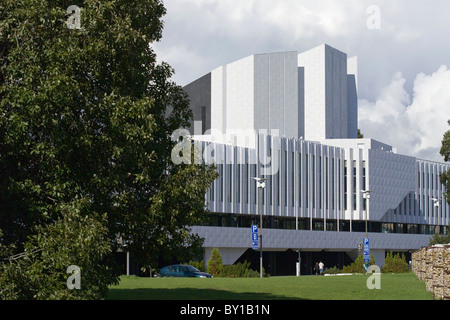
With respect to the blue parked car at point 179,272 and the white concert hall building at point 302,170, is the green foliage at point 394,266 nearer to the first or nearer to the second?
the white concert hall building at point 302,170

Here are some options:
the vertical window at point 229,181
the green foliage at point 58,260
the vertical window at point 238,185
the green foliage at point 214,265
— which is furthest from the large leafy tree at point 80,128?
the vertical window at point 238,185

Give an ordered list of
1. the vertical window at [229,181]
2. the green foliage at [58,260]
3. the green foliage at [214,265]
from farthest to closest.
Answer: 1. the vertical window at [229,181]
2. the green foliage at [214,265]
3. the green foliage at [58,260]

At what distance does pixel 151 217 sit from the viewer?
20031mm

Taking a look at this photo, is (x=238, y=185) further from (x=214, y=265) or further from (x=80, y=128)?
(x=80, y=128)

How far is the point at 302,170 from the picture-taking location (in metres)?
88.1

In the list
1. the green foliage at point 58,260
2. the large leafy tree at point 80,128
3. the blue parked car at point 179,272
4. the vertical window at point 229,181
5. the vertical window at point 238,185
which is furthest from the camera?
the vertical window at point 238,185

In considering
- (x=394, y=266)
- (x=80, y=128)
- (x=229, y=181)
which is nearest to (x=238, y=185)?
(x=229, y=181)

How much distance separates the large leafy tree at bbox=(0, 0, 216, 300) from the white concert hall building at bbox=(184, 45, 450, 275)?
53.0m

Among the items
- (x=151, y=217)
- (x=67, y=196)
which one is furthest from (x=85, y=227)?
(x=151, y=217)

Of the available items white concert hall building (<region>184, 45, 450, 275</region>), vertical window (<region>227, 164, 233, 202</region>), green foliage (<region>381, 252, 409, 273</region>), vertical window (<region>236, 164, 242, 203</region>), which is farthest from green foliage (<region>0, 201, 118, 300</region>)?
green foliage (<region>381, 252, 409, 273</region>)

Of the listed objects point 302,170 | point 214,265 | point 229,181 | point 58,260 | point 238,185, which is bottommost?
point 214,265

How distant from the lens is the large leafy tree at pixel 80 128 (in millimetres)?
17781

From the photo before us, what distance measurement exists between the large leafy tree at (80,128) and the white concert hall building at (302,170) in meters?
53.0

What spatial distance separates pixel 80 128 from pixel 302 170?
233 feet
